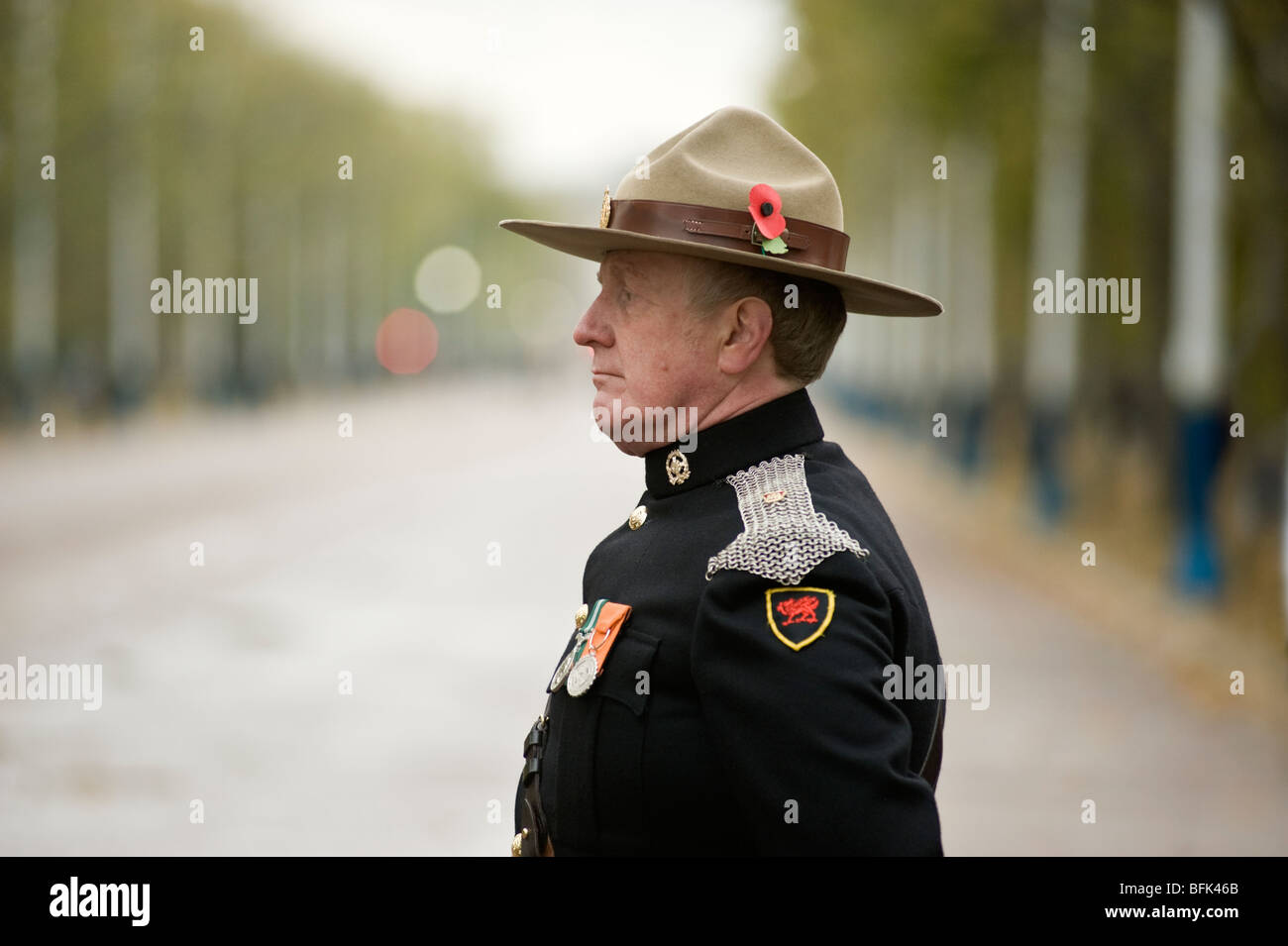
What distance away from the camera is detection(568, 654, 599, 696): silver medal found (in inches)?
101

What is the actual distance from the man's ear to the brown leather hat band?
0.30ft

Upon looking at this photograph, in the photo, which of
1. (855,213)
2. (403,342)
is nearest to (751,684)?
(855,213)

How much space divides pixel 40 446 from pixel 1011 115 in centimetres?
1613

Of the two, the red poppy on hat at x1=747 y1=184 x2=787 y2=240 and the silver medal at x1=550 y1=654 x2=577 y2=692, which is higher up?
the red poppy on hat at x1=747 y1=184 x2=787 y2=240

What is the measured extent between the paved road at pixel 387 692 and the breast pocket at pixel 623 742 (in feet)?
14.3

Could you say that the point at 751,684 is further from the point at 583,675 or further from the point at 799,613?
the point at 583,675

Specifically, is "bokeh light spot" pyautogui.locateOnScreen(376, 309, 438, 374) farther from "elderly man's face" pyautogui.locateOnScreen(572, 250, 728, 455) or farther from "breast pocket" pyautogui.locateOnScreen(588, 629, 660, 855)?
"breast pocket" pyautogui.locateOnScreen(588, 629, 660, 855)

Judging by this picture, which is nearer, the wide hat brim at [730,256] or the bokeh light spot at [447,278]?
the wide hat brim at [730,256]

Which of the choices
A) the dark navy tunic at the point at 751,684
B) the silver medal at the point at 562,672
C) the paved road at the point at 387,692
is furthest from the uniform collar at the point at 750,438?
the paved road at the point at 387,692

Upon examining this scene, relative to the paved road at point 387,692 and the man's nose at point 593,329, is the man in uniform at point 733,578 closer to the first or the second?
the man's nose at point 593,329

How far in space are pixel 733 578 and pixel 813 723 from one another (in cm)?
24

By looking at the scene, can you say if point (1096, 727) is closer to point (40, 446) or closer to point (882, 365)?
point (40, 446)

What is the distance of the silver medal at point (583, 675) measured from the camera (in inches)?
101

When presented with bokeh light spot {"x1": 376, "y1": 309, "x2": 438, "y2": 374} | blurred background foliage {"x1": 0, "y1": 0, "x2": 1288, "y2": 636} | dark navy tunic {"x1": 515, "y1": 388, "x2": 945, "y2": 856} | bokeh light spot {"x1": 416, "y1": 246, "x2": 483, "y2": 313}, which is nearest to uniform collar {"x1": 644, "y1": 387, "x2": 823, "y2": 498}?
dark navy tunic {"x1": 515, "y1": 388, "x2": 945, "y2": 856}
